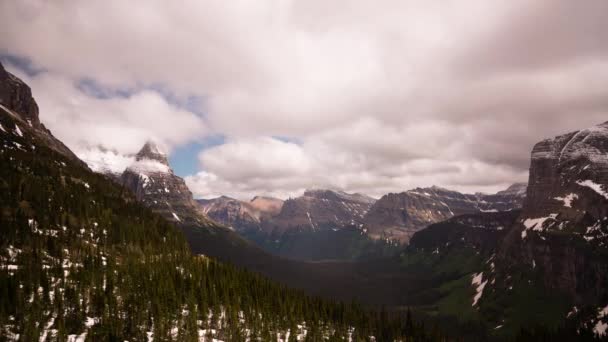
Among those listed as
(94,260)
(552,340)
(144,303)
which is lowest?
(552,340)

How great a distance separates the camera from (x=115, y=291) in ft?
394

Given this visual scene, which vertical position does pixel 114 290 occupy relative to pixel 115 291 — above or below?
above

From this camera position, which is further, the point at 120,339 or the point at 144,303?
the point at 144,303

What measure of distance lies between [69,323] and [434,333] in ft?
450

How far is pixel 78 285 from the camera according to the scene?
115250 mm

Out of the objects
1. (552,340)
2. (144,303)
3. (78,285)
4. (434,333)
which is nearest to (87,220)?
(78,285)

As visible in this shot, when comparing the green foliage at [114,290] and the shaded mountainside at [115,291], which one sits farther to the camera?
the green foliage at [114,290]

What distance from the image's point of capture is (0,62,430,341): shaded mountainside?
317ft

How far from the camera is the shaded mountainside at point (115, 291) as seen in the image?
317 feet

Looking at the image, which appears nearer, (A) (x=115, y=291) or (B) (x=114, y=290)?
(A) (x=115, y=291)

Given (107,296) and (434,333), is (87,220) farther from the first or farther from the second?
(434,333)

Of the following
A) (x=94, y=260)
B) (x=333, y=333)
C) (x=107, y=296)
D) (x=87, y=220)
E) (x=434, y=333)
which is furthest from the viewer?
(x=87, y=220)

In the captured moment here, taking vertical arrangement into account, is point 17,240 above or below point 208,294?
above

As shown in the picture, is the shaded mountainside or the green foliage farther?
the green foliage
